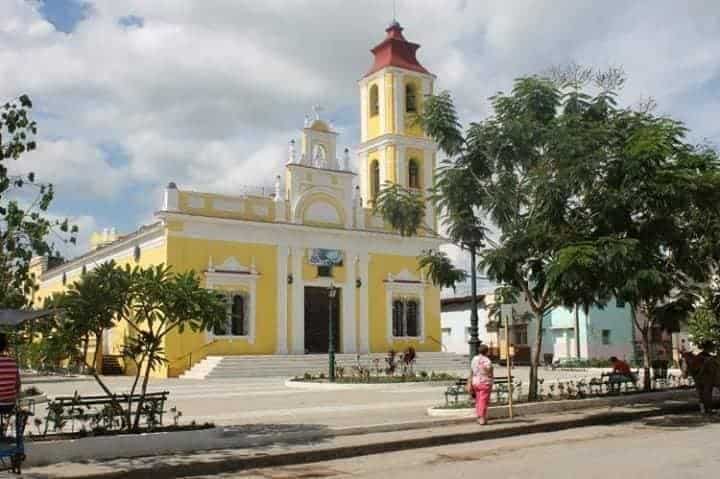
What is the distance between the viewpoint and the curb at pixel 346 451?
9.95m

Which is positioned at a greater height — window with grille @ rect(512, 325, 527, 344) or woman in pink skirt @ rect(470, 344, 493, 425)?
window with grille @ rect(512, 325, 527, 344)

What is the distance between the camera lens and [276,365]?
31297mm

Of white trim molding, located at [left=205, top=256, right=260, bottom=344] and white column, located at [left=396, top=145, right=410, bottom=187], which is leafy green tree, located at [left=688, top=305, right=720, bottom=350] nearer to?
white column, located at [left=396, top=145, right=410, bottom=187]

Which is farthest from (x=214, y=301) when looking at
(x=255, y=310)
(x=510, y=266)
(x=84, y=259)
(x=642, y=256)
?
(x=84, y=259)

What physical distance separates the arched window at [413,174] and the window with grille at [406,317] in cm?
558

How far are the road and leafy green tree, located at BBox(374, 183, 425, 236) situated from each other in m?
5.52

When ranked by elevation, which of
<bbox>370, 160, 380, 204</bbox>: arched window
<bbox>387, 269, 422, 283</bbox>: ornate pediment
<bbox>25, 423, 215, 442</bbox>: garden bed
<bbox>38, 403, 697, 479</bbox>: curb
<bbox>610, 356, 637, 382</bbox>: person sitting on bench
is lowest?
<bbox>38, 403, 697, 479</bbox>: curb

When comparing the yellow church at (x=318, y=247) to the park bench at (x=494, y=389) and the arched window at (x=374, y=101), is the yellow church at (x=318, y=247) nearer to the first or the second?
the arched window at (x=374, y=101)

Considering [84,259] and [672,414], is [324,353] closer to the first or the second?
[84,259]

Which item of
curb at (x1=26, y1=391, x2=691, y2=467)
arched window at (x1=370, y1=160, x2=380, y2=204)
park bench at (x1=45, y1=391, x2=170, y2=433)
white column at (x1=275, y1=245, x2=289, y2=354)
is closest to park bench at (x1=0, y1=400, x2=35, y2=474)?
curb at (x1=26, y1=391, x2=691, y2=467)

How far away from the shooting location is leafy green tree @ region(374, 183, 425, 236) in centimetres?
1705

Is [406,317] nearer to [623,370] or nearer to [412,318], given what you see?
[412,318]

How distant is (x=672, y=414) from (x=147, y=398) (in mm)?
10933

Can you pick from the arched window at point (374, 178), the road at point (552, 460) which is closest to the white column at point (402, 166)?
the arched window at point (374, 178)
